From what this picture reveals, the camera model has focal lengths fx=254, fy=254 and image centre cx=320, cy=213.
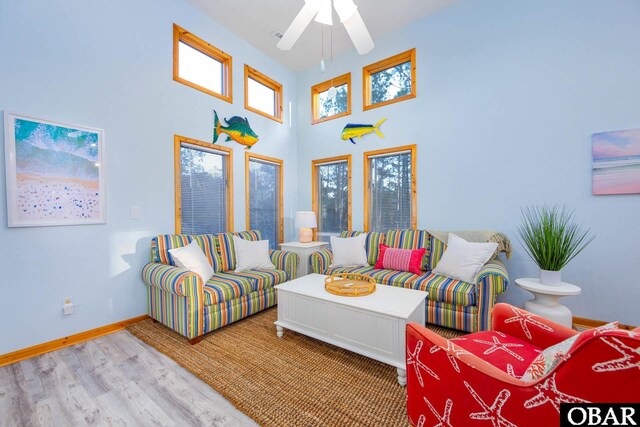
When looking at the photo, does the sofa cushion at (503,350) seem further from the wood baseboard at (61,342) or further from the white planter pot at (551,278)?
the wood baseboard at (61,342)

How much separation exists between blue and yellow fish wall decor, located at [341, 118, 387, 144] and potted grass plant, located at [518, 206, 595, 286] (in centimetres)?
214

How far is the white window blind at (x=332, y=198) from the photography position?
169 inches

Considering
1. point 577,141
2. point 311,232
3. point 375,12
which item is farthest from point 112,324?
point 577,141

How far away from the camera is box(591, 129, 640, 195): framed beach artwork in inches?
94.0

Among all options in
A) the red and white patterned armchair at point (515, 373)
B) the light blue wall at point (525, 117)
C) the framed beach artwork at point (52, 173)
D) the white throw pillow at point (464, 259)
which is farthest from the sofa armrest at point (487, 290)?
the framed beach artwork at point (52, 173)

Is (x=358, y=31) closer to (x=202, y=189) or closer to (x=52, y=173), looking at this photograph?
(x=202, y=189)

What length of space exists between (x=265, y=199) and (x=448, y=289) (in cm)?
305

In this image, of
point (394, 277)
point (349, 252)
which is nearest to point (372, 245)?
point (349, 252)

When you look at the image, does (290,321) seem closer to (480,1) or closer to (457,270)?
(457,270)

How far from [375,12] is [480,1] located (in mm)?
1247

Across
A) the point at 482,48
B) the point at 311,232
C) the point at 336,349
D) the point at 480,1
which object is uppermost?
the point at 480,1

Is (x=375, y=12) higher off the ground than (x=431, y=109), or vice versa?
(x=375, y=12)

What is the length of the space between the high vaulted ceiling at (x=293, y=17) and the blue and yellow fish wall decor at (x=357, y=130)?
1.22 meters

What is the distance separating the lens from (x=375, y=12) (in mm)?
3307
